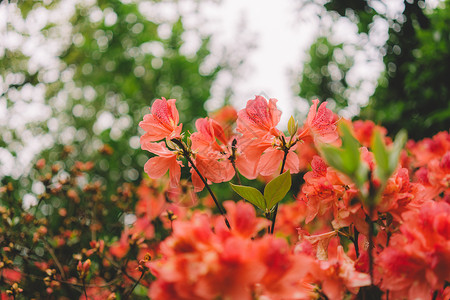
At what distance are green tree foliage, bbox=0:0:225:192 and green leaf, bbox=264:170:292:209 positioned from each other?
8.37 ft

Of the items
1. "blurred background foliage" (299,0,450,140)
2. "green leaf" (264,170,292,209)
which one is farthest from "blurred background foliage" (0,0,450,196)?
"green leaf" (264,170,292,209)

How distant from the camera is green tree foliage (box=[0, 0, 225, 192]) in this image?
3.36 m

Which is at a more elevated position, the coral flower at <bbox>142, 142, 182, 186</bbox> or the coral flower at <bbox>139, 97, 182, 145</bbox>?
the coral flower at <bbox>139, 97, 182, 145</bbox>

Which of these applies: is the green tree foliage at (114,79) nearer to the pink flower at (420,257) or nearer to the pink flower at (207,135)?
the pink flower at (207,135)

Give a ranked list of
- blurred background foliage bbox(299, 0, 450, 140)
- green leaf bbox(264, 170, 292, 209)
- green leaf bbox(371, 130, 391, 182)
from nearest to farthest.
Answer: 1. green leaf bbox(371, 130, 391, 182)
2. green leaf bbox(264, 170, 292, 209)
3. blurred background foliage bbox(299, 0, 450, 140)

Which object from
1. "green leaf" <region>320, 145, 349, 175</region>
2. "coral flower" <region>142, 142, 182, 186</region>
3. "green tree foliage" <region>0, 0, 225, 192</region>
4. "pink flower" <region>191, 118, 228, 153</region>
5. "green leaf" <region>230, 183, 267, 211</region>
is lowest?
"green tree foliage" <region>0, 0, 225, 192</region>

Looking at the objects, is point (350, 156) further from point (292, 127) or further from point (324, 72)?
point (324, 72)

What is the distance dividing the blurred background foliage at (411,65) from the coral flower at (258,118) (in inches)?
A: 53.0

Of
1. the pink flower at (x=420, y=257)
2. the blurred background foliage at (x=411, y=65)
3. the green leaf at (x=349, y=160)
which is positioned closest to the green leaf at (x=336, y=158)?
the green leaf at (x=349, y=160)

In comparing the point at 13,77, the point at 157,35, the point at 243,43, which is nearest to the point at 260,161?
the point at 13,77

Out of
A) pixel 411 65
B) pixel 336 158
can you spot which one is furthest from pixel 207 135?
pixel 411 65

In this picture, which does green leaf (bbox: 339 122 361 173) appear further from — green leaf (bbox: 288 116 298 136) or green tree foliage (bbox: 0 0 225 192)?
green tree foliage (bbox: 0 0 225 192)

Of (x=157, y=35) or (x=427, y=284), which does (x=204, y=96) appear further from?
(x=427, y=284)

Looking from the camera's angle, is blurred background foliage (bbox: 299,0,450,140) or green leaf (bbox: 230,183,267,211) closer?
green leaf (bbox: 230,183,267,211)
